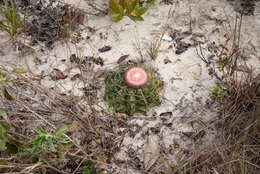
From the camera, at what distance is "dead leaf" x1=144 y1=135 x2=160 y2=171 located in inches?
88.1

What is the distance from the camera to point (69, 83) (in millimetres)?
2771

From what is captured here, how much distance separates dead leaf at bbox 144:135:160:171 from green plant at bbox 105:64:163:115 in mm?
303

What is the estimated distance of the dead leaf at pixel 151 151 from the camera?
88.1 inches

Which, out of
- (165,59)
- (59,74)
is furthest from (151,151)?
(59,74)

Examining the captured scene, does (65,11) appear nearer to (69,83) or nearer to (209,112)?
(69,83)

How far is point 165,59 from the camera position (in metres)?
2.91

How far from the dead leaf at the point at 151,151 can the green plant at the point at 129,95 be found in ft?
1.00

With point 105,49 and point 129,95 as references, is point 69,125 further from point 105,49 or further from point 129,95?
point 105,49

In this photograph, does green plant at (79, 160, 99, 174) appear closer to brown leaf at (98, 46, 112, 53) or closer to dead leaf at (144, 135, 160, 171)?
dead leaf at (144, 135, 160, 171)

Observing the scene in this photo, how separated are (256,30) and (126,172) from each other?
2.40 metres

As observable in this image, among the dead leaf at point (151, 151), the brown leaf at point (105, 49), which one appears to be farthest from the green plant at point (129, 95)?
the brown leaf at point (105, 49)

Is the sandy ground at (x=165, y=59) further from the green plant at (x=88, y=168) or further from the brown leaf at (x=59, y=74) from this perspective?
the green plant at (x=88, y=168)

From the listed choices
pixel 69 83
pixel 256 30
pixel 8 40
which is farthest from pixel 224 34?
pixel 8 40

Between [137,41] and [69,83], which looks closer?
[69,83]
